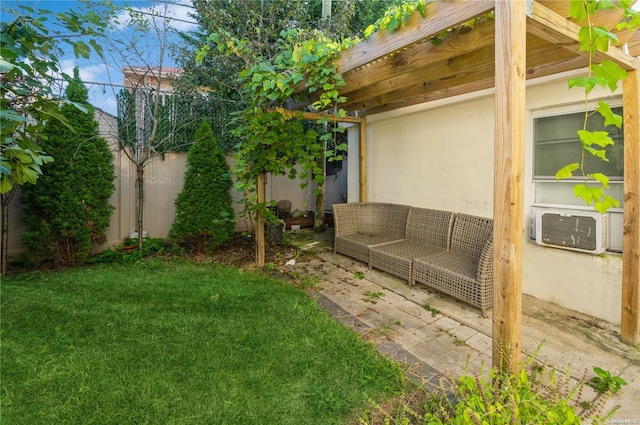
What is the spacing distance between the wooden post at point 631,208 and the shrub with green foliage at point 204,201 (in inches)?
180

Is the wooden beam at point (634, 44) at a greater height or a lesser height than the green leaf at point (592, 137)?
greater

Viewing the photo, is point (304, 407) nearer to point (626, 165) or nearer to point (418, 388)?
point (418, 388)

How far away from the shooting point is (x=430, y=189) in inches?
180

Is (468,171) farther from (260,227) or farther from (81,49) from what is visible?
(81,49)

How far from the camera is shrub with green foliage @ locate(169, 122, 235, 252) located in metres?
5.00

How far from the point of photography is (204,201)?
507 centimetres

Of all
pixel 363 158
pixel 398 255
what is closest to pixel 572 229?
pixel 398 255

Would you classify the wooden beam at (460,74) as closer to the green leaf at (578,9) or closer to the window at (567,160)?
the window at (567,160)

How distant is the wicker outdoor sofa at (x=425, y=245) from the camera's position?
3082 millimetres

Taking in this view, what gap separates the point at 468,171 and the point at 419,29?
232 centimetres

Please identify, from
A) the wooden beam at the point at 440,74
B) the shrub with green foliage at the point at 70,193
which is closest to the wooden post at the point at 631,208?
the wooden beam at the point at 440,74

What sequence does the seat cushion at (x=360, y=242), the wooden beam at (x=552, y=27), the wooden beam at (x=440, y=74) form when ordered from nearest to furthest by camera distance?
the wooden beam at (x=552, y=27), the wooden beam at (x=440, y=74), the seat cushion at (x=360, y=242)

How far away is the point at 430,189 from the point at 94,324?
164 inches

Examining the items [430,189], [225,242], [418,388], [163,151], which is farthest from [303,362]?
[163,151]
